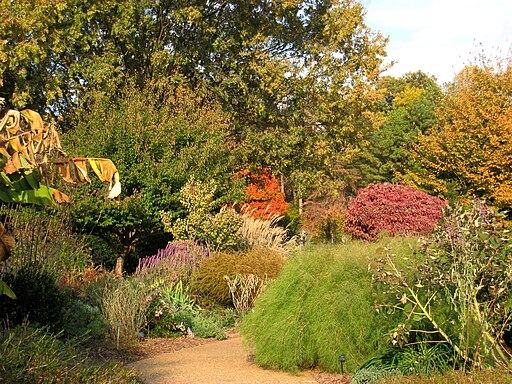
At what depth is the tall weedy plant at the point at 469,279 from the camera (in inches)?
221

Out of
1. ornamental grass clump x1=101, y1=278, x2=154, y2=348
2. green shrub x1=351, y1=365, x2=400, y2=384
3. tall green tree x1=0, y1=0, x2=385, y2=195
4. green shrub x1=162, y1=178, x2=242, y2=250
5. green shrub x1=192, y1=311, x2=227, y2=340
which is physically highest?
tall green tree x1=0, y1=0, x2=385, y2=195

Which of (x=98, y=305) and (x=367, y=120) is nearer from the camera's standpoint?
(x=98, y=305)

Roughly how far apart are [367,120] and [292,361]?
16816 millimetres

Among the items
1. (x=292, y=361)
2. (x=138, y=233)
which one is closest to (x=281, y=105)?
(x=138, y=233)

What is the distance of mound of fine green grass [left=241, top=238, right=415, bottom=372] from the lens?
282 inches

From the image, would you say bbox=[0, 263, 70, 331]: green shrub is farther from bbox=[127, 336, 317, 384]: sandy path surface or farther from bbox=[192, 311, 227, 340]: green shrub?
bbox=[192, 311, 227, 340]: green shrub

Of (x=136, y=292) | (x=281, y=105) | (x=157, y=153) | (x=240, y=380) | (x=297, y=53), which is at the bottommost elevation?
(x=240, y=380)

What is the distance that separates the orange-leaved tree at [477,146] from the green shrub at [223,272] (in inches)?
535

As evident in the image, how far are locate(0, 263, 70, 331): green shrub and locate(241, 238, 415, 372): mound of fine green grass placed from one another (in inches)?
97.7

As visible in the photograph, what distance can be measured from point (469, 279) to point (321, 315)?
2.22 meters

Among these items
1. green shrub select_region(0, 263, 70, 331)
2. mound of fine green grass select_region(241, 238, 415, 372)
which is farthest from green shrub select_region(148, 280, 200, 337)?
mound of fine green grass select_region(241, 238, 415, 372)

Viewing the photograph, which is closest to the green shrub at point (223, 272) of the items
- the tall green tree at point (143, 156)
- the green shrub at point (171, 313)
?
the green shrub at point (171, 313)

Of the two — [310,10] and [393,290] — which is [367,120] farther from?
[393,290]

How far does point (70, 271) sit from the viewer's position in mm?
12062
